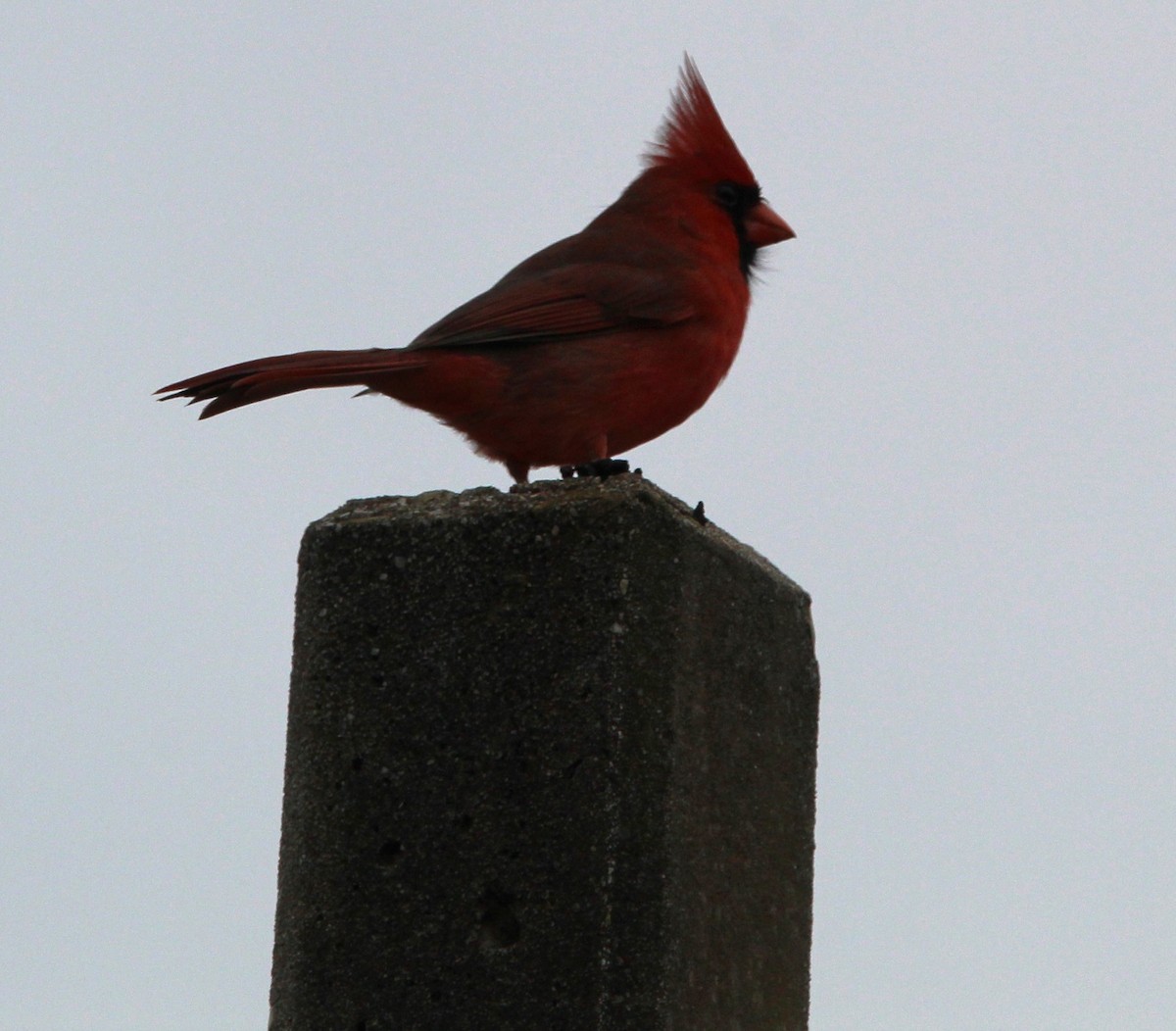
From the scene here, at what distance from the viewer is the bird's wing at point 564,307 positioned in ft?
13.1

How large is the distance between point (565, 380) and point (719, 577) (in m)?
1.36

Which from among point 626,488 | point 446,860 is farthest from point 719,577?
point 446,860

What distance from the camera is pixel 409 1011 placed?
7.83ft

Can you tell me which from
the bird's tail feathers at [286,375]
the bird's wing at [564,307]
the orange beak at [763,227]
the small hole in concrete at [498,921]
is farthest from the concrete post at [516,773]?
the orange beak at [763,227]

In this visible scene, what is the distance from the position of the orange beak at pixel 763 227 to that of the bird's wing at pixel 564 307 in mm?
754

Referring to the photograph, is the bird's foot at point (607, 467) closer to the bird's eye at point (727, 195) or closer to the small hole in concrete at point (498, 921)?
the small hole in concrete at point (498, 921)

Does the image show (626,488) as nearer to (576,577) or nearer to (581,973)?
(576,577)

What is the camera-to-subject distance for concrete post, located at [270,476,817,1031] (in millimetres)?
2346

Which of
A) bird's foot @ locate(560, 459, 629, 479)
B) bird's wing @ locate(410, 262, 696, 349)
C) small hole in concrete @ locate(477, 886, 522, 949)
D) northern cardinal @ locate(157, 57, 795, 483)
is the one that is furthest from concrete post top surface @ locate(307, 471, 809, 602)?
bird's wing @ locate(410, 262, 696, 349)

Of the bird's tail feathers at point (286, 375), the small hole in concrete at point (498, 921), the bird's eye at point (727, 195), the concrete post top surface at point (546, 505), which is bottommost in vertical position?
the small hole in concrete at point (498, 921)

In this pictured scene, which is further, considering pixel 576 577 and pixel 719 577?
pixel 719 577

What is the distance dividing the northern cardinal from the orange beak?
383 mm

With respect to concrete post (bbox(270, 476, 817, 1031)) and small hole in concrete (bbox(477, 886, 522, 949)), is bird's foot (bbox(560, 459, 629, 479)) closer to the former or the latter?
concrete post (bbox(270, 476, 817, 1031))

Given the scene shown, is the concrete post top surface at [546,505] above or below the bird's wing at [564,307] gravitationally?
below
